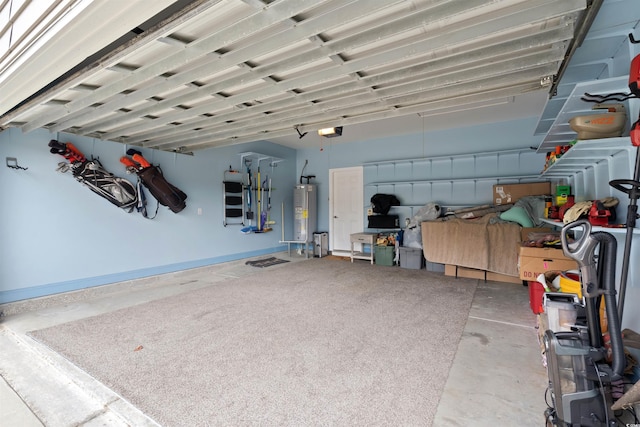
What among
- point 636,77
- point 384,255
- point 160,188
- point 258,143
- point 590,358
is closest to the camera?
point 590,358

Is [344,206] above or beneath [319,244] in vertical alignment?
above

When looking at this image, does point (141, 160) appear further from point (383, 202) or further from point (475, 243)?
point (475, 243)

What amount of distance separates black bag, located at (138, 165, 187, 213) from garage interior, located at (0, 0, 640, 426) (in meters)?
0.05

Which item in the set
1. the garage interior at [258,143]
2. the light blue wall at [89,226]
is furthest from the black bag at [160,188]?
the light blue wall at [89,226]

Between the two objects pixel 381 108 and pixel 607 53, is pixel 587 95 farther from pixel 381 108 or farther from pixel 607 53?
pixel 381 108

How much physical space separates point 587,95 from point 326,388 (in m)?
2.62

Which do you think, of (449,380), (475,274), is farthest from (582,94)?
(475,274)

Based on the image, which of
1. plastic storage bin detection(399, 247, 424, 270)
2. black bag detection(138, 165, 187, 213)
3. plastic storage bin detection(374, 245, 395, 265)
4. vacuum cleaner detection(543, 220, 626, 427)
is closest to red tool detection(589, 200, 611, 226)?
vacuum cleaner detection(543, 220, 626, 427)

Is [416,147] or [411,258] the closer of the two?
[411,258]

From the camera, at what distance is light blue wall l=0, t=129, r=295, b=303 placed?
11.8 ft

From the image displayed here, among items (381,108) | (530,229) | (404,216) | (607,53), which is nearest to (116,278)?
(381,108)

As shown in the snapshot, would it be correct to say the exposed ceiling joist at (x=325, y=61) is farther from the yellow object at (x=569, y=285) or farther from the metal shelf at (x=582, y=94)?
the yellow object at (x=569, y=285)

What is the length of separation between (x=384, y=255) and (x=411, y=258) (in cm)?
61

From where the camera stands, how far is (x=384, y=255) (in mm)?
6238
